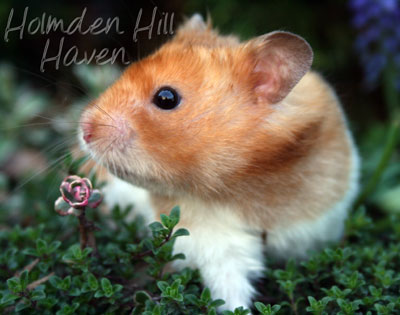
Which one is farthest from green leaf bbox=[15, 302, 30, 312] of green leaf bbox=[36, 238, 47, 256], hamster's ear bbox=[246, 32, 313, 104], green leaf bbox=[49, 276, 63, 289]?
hamster's ear bbox=[246, 32, 313, 104]

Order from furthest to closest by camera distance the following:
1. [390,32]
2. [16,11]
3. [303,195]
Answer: [16,11], [390,32], [303,195]

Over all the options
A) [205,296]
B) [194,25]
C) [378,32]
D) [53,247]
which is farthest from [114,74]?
[205,296]

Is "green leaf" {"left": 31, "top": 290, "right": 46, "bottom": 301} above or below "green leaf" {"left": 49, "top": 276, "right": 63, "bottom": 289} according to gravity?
below

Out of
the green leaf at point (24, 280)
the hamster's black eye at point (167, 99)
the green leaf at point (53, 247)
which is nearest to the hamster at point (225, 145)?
the hamster's black eye at point (167, 99)

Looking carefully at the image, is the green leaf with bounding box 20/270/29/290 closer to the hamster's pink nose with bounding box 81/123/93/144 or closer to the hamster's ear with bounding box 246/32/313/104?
the hamster's pink nose with bounding box 81/123/93/144

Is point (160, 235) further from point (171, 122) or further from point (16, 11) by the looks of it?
point (16, 11)

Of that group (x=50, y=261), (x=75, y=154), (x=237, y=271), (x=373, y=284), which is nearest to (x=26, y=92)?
(x=75, y=154)

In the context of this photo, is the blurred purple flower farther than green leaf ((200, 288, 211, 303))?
Yes

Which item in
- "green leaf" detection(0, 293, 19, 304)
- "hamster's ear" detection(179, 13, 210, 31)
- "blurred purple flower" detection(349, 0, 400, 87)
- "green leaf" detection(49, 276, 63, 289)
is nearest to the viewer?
"green leaf" detection(0, 293, 19, 304)
